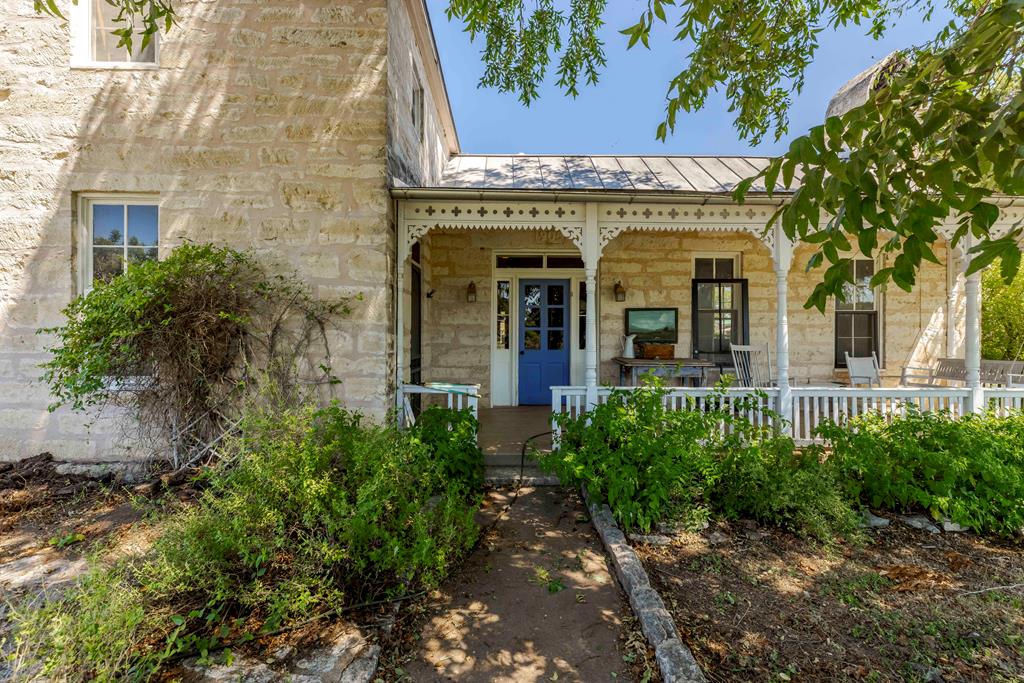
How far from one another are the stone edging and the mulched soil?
0.13 meters

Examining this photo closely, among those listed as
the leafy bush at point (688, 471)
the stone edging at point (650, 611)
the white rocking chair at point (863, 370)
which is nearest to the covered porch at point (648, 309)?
the white rocking chair at point (863, 370)

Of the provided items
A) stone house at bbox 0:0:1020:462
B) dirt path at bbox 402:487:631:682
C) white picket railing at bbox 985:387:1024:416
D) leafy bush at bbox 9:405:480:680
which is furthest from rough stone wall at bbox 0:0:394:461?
white picket railing at bbox 985:387:1024:416

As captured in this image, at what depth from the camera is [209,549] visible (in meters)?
2.49

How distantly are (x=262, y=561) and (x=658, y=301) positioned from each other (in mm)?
6428

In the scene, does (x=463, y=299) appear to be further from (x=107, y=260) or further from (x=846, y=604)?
(x=846, y=604)

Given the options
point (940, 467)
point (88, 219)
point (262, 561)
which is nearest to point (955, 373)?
point (940, 467)

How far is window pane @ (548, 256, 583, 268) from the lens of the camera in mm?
7816

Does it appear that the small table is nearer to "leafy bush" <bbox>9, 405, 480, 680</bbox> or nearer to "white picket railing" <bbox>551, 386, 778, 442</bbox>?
"white picket railing" <bbox>551, 386, 778, 442</bbox>

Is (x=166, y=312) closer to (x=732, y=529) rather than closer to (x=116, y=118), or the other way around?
(x=116, y=118)

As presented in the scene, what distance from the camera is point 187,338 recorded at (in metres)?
4.18

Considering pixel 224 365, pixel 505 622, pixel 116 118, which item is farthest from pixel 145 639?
pixel 116 118

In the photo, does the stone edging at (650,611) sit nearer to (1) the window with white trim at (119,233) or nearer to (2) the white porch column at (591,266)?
(2) the white porch column at (591,266)

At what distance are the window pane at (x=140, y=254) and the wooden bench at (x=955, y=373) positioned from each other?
9.25 m

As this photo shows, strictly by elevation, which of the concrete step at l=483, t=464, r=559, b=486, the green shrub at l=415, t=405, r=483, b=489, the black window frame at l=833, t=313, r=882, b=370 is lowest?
the concrete step at l=483, t=464, r=559, b=486
